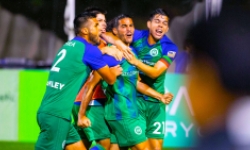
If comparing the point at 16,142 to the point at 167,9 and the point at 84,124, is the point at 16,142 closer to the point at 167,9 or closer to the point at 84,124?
the point at 167,9

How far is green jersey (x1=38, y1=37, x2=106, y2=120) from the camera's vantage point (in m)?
8.34

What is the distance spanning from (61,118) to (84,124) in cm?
109

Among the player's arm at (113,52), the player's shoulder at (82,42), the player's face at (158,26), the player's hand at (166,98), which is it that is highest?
the player's face at (158,26)

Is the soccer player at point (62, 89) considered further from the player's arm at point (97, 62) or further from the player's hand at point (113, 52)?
the player's hand at point (113, 52)

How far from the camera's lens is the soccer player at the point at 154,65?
34.3 ft

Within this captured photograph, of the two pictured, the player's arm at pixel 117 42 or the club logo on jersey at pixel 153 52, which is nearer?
the player's arm at pixel 117 42

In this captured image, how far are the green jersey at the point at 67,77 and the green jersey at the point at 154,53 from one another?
2205mm

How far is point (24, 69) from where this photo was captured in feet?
43.2

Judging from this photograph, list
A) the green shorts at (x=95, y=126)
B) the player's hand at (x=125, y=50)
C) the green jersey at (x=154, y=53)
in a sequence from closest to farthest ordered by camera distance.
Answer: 1. the player's hand at (x=125, y=50)
2. the green shorts at (x=95, y=126)
3. the green jersey at (x=154, y=53)

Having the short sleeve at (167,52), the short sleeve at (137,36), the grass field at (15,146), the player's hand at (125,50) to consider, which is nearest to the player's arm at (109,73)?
the player's hand at (125,50)

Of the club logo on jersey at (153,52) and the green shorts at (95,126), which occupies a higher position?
the club logo on jersey at (153,52)

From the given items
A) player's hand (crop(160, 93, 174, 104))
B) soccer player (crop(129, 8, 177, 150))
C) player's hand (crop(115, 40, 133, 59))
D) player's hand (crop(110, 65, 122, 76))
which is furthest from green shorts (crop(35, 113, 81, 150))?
player's hand (crop(160, 93, 174, 104))

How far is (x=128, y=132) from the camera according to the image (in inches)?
372

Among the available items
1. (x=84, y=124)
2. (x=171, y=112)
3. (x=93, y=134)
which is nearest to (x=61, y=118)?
(x=84, y=124)
